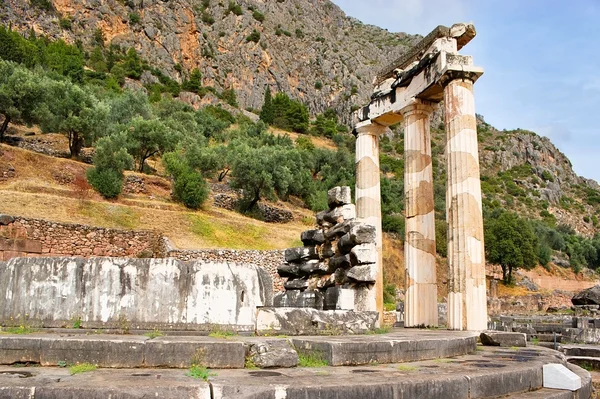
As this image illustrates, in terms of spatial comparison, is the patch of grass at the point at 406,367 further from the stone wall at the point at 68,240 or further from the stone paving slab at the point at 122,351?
the stone wall at the point at 68,240

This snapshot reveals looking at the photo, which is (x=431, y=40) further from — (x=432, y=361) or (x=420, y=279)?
(x=432, y=361)

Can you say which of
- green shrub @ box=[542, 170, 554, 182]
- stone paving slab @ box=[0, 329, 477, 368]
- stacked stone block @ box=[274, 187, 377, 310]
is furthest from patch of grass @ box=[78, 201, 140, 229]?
green shrub @ box=[542, 170, 554, 182]

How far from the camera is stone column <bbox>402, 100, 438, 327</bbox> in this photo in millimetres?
13445

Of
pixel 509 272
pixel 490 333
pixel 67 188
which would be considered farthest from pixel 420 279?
pixel 509 272

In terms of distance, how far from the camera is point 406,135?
14.4 meters

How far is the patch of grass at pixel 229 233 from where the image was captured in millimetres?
33031

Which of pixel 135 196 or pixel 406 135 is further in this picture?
pixel 135 196

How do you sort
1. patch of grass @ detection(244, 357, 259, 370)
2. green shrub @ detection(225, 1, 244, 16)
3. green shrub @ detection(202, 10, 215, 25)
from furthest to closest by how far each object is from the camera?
green shrub @ detection(225, 1, 244, 16) < green shrub @ detection(202, 10, 215, 25) < patch of grass @ detection(244, 357, 259, 370)

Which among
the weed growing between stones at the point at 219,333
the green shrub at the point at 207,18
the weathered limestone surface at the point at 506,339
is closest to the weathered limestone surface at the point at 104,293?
the weed growing between stones at the point at 219,333

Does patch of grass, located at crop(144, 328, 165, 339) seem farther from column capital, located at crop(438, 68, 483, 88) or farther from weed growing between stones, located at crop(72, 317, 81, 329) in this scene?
column capital, located at crop(438, 68, 483, 88)

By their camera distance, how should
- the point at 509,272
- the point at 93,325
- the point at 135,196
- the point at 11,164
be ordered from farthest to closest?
the point at 509,272
the point at 135,196
the point at 11,164
the point at 93,325

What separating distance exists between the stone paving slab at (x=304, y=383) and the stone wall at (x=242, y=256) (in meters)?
23.5

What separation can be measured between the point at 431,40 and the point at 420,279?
6.60 meters

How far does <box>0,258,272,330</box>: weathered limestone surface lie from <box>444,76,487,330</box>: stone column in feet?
23.4
